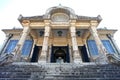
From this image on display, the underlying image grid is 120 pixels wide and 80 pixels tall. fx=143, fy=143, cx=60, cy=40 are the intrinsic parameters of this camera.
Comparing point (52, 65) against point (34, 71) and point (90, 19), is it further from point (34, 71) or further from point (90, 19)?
point (90, 19)

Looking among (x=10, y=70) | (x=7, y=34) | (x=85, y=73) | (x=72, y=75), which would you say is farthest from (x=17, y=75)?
(x=7, y=34)

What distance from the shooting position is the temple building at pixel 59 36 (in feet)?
47.6

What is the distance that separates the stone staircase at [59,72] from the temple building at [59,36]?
393 centimetres

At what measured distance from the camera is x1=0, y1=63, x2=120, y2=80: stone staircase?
791cm

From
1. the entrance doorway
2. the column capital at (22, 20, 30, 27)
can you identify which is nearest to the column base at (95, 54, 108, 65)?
the entrance doorway

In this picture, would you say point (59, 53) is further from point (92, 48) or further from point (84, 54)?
point (92, 48)

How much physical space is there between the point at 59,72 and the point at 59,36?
8.95m

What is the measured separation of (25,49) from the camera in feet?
51.6

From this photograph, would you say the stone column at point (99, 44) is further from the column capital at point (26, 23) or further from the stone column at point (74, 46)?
the column capital at point (26, 23)

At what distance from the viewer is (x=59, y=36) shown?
1705cm

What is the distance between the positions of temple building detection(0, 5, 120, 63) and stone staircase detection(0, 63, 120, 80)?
393cm

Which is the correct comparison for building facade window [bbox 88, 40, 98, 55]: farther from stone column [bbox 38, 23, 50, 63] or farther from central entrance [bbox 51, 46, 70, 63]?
stone column [bbox 38, 23, 50, 63]

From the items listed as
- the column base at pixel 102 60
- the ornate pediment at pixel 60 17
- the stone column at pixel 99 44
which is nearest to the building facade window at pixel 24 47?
the ornate pediment at pixel 60 17

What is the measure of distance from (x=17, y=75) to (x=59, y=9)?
969cm
